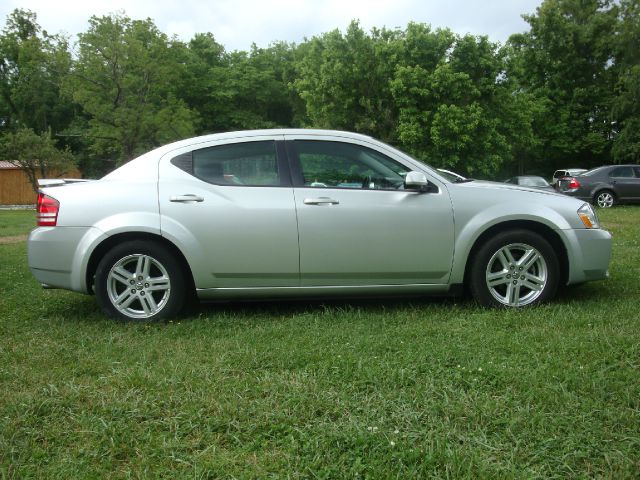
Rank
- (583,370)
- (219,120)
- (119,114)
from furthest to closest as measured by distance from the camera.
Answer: (219,120)
(119,114)
(583,370)

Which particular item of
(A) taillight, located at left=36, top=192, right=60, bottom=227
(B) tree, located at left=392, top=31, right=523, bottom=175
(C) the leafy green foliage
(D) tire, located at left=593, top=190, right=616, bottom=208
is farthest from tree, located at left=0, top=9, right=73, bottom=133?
(A) taillight, located at left=36, top=192, right=60, bottom=227

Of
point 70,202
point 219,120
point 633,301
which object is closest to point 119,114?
point 219,120

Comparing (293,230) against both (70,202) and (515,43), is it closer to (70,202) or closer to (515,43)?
(70,202)

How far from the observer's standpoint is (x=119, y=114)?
26.5 meters

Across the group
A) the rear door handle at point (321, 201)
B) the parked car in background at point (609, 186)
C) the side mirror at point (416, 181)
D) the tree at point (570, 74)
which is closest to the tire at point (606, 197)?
the parked car in background at point (609, 186)

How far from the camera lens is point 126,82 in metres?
26.6

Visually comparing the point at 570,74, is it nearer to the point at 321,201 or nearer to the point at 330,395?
the point at 321,201

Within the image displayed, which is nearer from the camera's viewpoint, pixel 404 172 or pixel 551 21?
pixel 404 172

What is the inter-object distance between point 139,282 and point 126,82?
24624mm

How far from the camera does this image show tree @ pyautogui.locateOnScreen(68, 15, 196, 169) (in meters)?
26.0

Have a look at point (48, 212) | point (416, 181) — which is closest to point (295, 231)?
point (416, 181)

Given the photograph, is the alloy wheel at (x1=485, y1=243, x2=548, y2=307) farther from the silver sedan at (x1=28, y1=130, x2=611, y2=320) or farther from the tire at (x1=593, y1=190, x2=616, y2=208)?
the tire at (x1=593, y1=190, x2=616, y2=208)

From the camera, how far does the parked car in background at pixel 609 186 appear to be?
60.4 feet

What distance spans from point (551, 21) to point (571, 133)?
6928 millimetres
